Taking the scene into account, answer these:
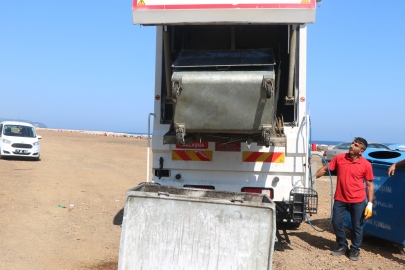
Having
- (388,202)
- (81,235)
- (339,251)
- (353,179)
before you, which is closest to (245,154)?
(353,179)

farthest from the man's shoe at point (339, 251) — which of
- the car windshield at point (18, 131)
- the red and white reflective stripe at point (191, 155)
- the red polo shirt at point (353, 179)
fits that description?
the car windshield at point (18, 131)

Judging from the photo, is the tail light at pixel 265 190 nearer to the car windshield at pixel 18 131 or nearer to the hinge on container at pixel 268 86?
the hinge on container at pixel 268 86

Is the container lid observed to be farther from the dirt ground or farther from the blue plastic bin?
the blue plastic bin

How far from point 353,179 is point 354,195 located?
23 centimetres

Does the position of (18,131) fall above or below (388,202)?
above

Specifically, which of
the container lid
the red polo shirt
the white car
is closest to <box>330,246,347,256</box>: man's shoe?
the red polo shirt

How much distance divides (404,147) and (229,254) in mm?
6164

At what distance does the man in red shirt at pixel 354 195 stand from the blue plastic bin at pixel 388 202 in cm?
64

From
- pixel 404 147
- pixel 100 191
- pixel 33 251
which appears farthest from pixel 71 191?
pixel 404 147

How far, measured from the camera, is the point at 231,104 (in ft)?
13.5

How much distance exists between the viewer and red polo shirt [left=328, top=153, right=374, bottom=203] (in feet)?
16.8

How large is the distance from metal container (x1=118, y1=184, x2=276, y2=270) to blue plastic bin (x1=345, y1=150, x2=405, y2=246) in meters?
3.31

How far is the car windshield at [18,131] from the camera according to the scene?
15.7m

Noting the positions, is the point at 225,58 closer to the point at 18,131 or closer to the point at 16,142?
the point at 16,142
